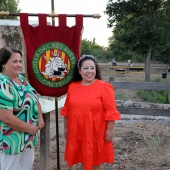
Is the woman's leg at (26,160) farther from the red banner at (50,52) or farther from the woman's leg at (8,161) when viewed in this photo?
the red banner at (50,52)

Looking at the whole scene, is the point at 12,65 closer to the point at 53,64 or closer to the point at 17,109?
the point at 17,109

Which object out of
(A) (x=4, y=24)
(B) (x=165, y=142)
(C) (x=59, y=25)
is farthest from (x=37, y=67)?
(B) (x=165, y=142)

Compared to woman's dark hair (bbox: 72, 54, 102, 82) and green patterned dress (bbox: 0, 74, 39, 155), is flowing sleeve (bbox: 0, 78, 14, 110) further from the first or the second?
woman's dark hair (bbox: 72, 54, 102, 82)

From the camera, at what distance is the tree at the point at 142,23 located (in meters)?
17.2

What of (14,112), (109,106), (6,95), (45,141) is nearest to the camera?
(6,95)

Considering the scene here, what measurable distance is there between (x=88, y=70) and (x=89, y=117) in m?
0.42

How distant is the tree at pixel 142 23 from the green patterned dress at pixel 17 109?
14853 millimetres

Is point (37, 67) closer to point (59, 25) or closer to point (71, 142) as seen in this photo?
point (59, 25)

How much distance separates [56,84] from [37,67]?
0.26 metres

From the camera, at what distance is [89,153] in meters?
2.66

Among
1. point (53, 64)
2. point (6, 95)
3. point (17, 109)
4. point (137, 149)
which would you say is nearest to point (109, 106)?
point (53, 64)

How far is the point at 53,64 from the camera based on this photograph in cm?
285

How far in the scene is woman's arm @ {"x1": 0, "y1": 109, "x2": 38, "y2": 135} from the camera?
7.46ft

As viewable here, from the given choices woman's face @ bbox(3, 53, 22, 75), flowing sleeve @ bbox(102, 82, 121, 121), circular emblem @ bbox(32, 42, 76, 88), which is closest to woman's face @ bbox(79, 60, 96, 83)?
flowing sleeve @ bbox(102, 82, 121, 121)
